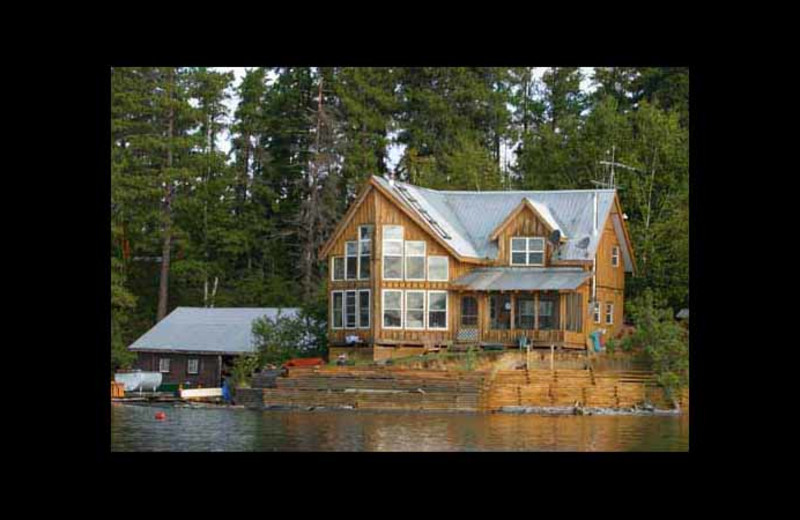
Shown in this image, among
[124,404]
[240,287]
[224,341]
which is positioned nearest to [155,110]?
[240,287]

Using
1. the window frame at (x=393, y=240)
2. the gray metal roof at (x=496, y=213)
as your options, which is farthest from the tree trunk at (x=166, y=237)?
the window frame at (x=393, y=240)

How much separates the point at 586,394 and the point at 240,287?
24.9 meters

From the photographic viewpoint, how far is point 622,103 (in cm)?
6366

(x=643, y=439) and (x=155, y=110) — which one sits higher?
(x=155, y=110)

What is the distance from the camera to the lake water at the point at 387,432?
30000 mm

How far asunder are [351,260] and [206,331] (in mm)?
7289

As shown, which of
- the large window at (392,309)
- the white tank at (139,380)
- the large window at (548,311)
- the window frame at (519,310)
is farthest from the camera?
the white tank at (139,380)

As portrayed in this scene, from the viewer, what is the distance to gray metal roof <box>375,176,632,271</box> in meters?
45.3

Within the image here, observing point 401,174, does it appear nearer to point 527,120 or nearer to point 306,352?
point 527,120

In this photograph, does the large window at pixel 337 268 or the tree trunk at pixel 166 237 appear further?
the tree trunk at pixel 166 237

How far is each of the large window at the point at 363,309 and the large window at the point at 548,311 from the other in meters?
5.54

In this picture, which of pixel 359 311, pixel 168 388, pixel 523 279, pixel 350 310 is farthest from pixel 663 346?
pixel 168 388

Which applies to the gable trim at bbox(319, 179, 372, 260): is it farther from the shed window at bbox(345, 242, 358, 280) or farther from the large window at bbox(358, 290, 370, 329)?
the large window at bbox(358, 290, 370, 329)

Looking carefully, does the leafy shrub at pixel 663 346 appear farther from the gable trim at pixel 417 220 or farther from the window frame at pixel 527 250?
the gable trim at pixel 417 220
